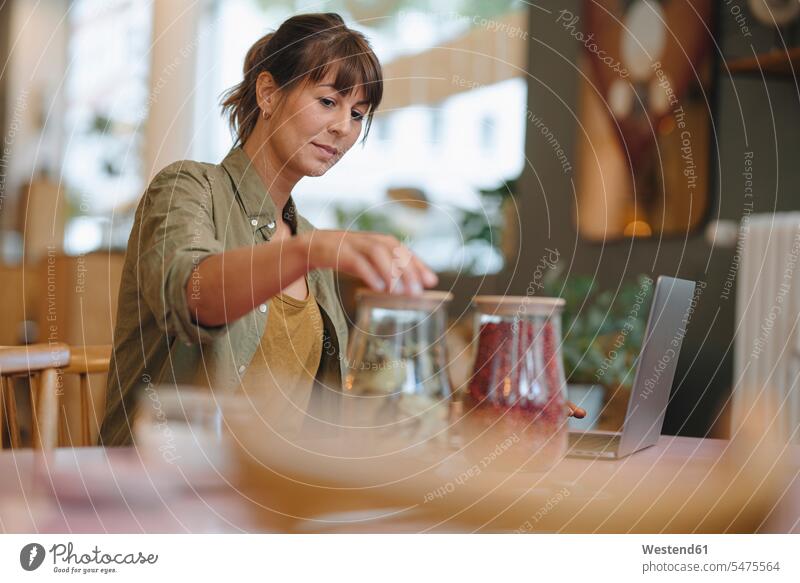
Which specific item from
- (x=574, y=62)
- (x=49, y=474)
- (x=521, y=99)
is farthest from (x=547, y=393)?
(x=574, y=62)

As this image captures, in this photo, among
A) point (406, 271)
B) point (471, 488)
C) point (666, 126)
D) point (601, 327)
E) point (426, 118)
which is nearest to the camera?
point (406, 271)

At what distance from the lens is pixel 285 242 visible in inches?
17.1

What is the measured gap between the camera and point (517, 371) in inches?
16.2

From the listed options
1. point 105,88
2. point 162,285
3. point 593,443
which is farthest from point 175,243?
point 105,88

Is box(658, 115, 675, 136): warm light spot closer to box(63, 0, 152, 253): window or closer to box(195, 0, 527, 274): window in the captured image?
box(195, 0, 527, 274): window

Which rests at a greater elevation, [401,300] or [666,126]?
[666,126]

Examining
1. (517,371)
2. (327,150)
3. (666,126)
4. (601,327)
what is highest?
(666,126)

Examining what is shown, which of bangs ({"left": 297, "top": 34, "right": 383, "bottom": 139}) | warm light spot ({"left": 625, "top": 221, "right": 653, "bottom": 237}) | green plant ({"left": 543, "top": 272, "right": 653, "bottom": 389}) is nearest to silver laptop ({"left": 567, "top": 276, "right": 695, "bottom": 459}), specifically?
bangs ({"left": 297, "top": 34, "right": 383, "bottom": 139})

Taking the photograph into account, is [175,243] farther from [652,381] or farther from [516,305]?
[652,381]

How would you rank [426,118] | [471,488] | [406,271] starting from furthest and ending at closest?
[426,118] → [471,488] → [406,271]

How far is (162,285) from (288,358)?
172 millimetres

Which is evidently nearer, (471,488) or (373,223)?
(471,488)

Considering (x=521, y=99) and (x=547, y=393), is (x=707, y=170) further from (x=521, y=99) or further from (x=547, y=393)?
(x=547, y=393)

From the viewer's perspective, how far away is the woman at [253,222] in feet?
1.76
